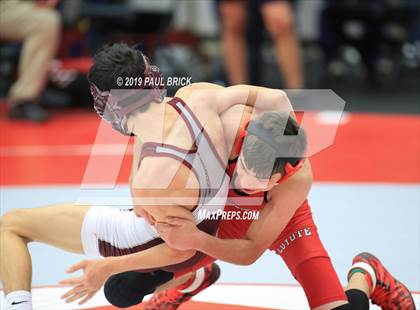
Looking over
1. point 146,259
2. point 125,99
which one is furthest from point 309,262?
point 125,99

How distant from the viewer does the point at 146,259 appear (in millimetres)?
3262

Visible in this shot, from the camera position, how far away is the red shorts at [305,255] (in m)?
3.44

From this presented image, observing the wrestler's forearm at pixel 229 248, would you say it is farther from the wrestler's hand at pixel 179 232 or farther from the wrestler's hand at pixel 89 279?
the wrestler's hand at pixel 89 279

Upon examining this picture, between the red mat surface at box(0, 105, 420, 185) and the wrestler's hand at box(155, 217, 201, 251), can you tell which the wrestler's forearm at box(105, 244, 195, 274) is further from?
the red mat surface at box(0, 105, 420, 185)

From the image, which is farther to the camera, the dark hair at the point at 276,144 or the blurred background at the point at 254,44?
the blurred background at the point at 254,44

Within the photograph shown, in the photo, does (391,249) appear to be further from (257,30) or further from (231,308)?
(257,30)

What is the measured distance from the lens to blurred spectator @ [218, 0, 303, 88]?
26.2 ft

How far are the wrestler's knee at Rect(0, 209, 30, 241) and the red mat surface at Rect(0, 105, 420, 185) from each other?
262cm

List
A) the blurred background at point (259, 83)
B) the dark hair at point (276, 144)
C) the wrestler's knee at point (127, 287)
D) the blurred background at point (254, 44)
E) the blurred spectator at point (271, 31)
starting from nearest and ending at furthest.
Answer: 1. the dark hair at point (276, 144)
2. the wrestler's knee at point (127, 287)
3. the blurred background at point (259, 83)
4. the blurred spectator at point (271, 31)
5. the blurred background at point (254, 44)

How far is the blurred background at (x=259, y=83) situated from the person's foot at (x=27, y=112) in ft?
0.03

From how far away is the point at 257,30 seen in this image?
912 centimetres

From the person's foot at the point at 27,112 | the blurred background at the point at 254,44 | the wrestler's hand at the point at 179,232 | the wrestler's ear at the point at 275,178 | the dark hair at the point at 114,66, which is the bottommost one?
the wrestler's hand at the point at 179,232

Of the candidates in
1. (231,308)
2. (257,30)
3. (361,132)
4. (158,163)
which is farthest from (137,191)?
(257,30)

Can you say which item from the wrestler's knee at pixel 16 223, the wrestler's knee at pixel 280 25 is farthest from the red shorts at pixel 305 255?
the wrestler's knee at pixel 280 25
